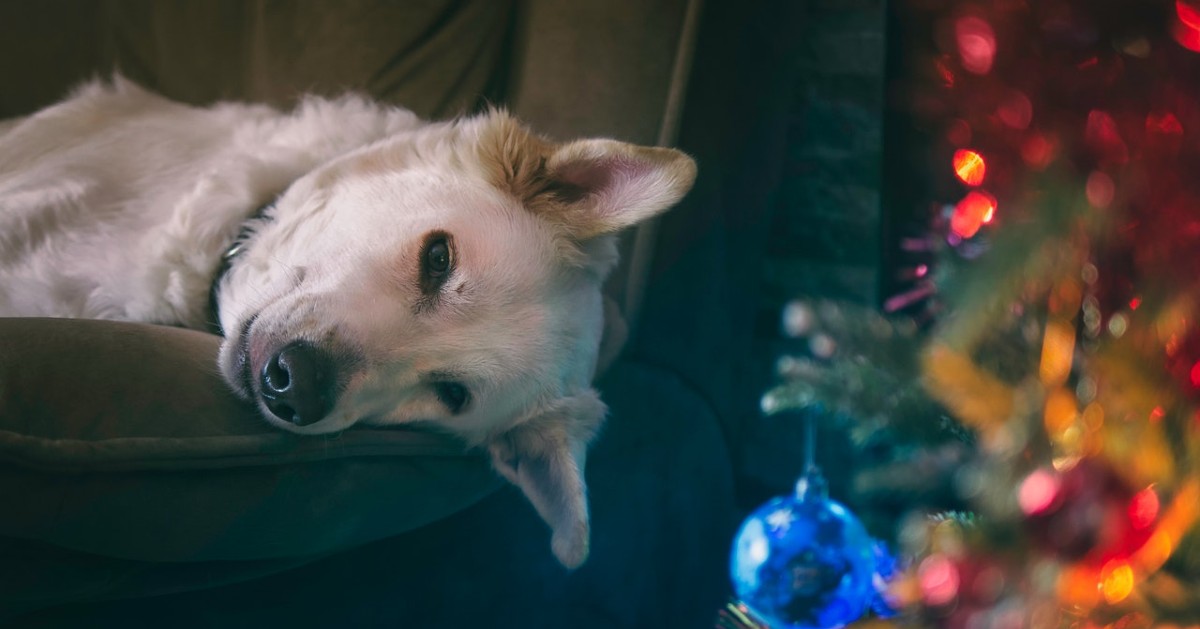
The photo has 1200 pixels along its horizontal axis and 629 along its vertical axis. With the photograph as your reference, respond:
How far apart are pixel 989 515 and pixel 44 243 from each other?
5.27ft

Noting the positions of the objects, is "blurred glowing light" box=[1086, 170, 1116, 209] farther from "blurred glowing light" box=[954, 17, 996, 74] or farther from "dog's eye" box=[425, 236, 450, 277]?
"dog's eye" box=[425, 236, 450, 277]

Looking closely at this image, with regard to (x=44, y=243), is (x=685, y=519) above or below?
below

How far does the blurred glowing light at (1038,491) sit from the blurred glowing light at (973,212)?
13.9 inches

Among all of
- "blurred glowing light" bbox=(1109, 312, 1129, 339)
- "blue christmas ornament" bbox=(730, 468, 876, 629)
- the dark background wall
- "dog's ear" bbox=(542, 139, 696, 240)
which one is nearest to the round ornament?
"blurred glowing light" bbox=(1109, 312, 1129, 339)

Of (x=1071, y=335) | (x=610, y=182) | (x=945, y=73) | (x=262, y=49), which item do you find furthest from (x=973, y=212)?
(x=262, y=49)

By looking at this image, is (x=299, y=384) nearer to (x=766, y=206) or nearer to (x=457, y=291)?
(x=457, y=291)

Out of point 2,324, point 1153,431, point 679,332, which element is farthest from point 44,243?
point 1153,431

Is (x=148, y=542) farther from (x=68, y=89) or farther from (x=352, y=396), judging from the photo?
(x=68, y=89)

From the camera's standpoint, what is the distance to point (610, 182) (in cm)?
154

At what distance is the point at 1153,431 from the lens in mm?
763

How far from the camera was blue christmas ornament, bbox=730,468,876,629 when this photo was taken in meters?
1.63

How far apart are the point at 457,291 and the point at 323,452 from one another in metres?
0.35

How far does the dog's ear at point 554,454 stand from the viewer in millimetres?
1498

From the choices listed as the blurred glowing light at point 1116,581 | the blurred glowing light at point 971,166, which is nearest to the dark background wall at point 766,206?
the blurred glowing light at point 971,166
